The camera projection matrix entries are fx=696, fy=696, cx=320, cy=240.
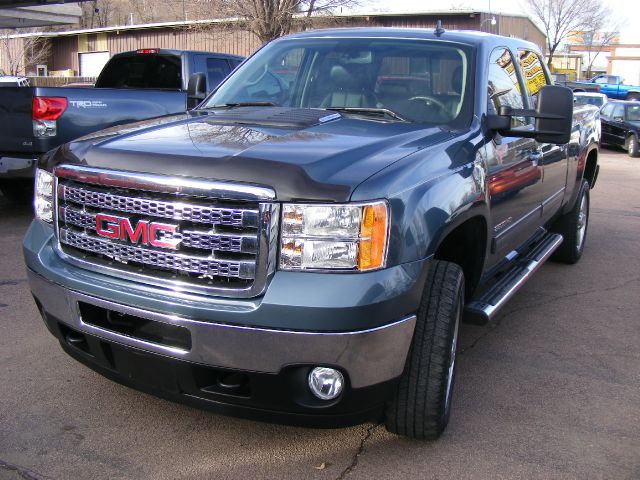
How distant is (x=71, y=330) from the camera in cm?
311

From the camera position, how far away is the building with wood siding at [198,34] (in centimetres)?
2627

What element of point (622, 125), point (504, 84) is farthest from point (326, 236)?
point (622, 125)

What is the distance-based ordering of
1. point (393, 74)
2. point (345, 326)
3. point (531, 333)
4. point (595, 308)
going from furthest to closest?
1. point (595, 308)
2. point (531, 333)
3. point (393, 74)
4. point (345, 326)

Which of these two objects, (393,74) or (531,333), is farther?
(531,333)

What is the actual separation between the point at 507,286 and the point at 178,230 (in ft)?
7.52

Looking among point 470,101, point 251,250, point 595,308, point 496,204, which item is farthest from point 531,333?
point 251,250

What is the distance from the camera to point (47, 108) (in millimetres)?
6883

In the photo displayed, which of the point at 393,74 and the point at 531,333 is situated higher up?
the point at 393,74

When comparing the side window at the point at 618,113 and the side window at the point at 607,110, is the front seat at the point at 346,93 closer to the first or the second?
the side window at the point at 618,113

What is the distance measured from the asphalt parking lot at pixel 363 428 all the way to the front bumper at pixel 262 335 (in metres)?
0.35

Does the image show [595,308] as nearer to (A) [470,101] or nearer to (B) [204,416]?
(A) [470,101]

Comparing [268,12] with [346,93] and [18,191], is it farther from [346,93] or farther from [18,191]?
[346,93]

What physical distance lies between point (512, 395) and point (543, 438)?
0.47 m

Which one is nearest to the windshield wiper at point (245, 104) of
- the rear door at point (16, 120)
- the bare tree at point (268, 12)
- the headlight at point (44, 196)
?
the headlight at point (44, 196)
